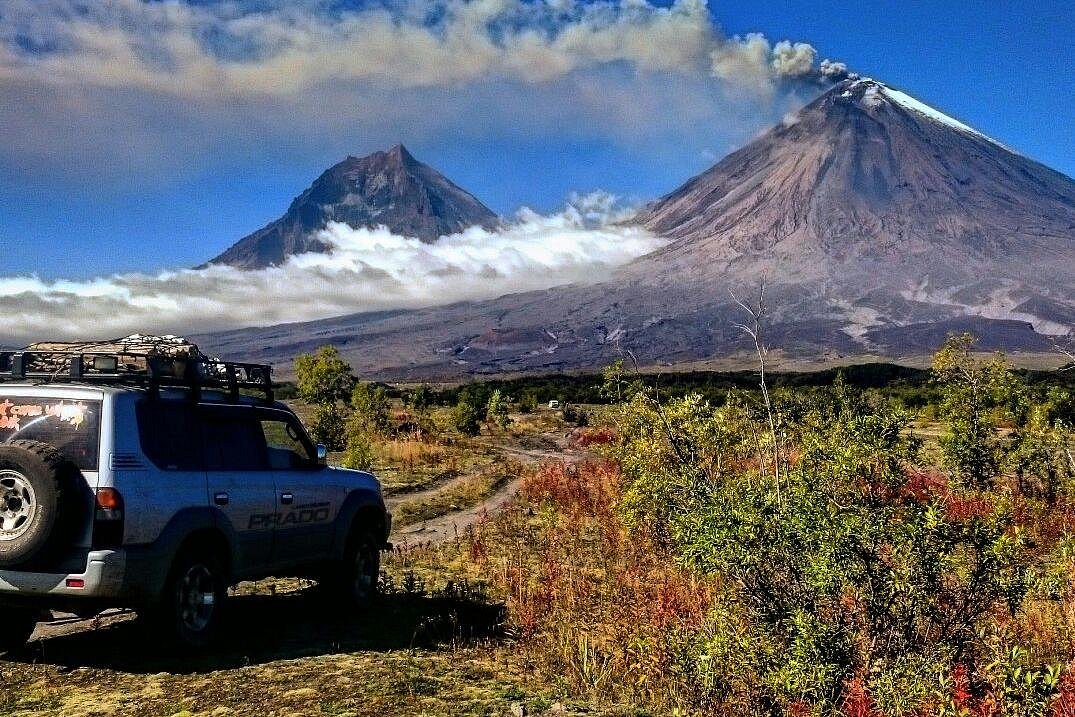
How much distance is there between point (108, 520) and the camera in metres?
6.70

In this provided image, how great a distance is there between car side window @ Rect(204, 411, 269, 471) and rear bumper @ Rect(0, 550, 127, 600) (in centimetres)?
131

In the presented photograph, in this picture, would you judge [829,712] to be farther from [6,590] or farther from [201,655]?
[6,590]

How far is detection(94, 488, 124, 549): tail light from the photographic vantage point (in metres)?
6.68

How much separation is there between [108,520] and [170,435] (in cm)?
97

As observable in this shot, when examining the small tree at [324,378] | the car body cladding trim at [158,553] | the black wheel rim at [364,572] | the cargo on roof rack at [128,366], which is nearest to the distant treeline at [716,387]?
the black wheel rim at [364,572]

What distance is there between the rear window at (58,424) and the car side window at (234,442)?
45.2 inches

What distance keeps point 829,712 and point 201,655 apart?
5.02m

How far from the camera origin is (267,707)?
6.41 meters

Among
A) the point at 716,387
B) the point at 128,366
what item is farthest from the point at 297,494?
the point at 716,387

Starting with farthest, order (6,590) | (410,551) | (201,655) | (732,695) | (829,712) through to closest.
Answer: (410,551) → (201,655) → (6,590) → (732,695) → (829,712)

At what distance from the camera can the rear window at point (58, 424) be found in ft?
22.4

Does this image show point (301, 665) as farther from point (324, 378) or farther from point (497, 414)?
point (497, 414)

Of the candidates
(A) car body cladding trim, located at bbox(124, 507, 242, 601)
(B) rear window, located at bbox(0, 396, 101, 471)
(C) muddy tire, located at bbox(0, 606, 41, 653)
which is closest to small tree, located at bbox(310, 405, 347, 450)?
(C) muddy tire, located at bbox(0, 606, 41, 653)

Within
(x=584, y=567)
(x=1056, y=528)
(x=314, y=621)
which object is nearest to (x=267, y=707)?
(x=314, y=621)
